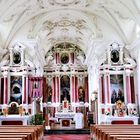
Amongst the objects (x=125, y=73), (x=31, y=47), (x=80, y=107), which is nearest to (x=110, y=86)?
(x=125, y=73)

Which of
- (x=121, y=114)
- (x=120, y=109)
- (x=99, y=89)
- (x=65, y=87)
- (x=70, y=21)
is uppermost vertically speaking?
(x=70, y=21)

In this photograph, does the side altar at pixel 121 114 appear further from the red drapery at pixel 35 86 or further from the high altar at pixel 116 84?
the red drapery at pixel 35 86

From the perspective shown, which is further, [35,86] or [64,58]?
[64,58]

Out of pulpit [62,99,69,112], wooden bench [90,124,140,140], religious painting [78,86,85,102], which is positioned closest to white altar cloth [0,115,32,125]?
pulpit [62,99,69,112]

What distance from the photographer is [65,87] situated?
2483cm

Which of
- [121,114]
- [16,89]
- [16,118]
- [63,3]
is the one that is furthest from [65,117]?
[63,3]

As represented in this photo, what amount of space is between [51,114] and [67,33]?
6.43 meters

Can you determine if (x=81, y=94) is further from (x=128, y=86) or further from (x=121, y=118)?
(x=121, y=118)

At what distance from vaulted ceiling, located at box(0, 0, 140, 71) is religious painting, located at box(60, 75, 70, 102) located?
19.9 ft

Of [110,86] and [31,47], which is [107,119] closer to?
[110,86]

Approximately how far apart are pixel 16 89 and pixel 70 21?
5.47 m

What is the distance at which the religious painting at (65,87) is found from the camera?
2470 centimetres

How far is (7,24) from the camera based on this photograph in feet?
56.9

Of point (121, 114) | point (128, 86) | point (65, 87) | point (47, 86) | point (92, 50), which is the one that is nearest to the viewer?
point (121, 114)
